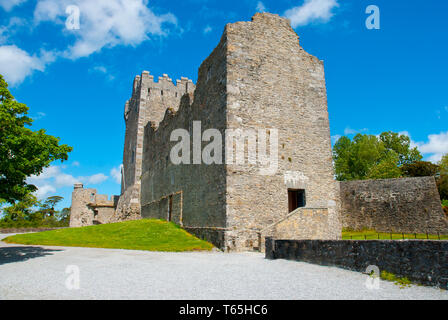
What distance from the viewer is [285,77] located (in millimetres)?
15484

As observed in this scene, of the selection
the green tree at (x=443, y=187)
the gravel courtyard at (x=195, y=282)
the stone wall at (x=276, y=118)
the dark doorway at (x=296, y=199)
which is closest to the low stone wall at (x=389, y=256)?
the gravel courtyard at (x=195, y=282)

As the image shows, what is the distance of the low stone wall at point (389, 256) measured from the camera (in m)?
5.05

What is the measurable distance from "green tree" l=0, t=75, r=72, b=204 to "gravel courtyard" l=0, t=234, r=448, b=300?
2530 mm

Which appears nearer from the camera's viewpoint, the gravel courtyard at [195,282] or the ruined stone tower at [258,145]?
the gravel courtyard at [195,282]

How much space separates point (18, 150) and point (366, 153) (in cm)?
4248

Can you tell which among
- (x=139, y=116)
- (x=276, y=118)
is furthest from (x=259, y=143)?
(x=139, y=116)

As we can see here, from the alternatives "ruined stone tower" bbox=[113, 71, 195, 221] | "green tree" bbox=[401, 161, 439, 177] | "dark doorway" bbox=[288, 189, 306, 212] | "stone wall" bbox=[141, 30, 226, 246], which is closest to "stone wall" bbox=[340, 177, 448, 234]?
"dark doorway" bbox=[288, 189, 306, 212]

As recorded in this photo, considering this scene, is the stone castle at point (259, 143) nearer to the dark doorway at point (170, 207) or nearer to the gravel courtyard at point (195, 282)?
the dark doorway at point (170, 207)

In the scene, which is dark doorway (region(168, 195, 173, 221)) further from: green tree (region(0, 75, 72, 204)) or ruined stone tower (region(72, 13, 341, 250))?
green tree (region(0, 75, 72, 204))

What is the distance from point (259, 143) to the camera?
1404 cm

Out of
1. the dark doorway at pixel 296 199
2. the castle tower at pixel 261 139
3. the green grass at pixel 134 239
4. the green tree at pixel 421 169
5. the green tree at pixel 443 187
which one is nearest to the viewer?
the castle tower at pixel 261 139

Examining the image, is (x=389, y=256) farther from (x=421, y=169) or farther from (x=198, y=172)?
(x=421, y=169)

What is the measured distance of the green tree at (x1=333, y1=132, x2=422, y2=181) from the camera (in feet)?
140

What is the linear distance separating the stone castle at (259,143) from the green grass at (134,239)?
31.9 inches
